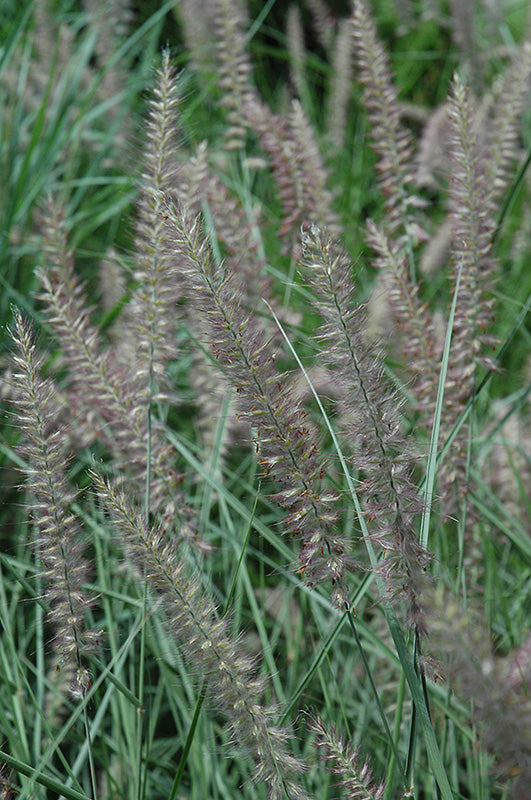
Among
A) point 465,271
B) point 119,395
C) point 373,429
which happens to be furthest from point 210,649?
point 465,271

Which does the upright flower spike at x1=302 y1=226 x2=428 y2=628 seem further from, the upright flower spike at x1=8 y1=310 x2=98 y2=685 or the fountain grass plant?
the upright flower spike at x1=8 y1=310 x2=98 y2=685

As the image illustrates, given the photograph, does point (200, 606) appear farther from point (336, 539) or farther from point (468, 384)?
point (468, 384)

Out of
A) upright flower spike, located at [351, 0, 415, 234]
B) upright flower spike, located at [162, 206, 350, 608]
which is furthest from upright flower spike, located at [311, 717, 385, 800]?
upright flower spike, located at [351, 0, 415, 234]

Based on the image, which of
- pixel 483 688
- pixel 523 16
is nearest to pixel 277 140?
pixel 483 688

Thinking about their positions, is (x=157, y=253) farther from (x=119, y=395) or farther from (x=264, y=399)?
(x=264, y=399)

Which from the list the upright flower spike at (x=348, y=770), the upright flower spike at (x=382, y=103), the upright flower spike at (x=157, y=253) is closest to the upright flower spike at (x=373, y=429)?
the upright flower spike at (x=348, y=770)

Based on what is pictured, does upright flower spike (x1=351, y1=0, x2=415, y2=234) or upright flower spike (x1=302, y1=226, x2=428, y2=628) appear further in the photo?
upright flower spike (x1=351, y1=0, x2=415, y2=234)
